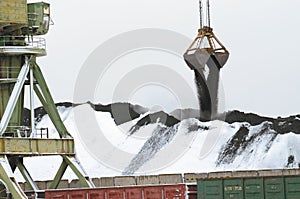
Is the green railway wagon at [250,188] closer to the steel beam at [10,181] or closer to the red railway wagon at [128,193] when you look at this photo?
the red railway wagon at [128,193]

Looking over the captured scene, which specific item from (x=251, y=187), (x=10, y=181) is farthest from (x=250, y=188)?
(x=10, y=181)

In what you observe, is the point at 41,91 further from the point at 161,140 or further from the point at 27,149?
the point at 161,140

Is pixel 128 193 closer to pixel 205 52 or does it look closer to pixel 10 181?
pixel 10 181

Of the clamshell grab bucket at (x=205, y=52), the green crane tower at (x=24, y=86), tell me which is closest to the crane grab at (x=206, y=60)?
the clamshell grab bucket at (x=205, y=52)

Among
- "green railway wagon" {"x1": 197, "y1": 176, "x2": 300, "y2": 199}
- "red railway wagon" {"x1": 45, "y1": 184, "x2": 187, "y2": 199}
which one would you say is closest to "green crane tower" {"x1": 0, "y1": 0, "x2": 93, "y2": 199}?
"red railway wagon" {"x1": 45, "y1": 184, "x2": 187, "y2": 199}

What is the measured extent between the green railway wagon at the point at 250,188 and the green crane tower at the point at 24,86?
421 inches

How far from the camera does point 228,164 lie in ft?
274

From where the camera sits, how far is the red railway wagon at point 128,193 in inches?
1710

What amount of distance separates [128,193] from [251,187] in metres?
6.46

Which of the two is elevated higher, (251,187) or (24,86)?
(24,86)

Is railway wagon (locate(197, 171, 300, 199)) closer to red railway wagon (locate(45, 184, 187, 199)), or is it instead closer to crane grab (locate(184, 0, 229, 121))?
red railway wagon (locate(45, 184, 187, 199))

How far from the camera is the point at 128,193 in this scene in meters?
44.3

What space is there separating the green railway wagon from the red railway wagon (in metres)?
1.24

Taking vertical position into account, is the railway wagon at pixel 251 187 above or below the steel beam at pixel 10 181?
below
